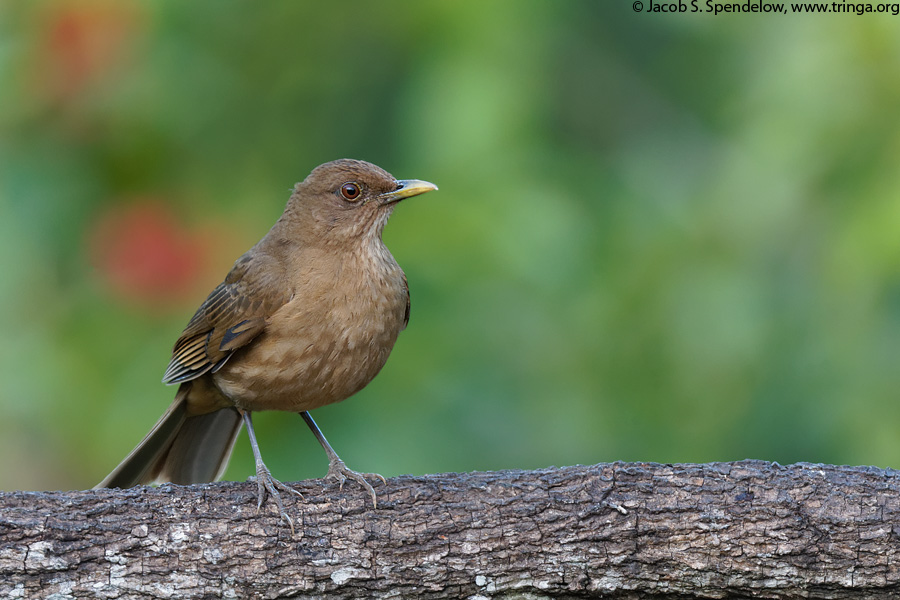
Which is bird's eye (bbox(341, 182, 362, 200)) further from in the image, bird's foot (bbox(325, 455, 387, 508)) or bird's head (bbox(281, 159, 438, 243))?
bird's foot (bbox(325, 455, 387, 508))

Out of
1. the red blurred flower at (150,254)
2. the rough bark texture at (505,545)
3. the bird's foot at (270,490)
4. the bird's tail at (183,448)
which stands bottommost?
the rough bark texture at (505,545)

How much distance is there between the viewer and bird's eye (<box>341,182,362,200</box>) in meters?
4.77

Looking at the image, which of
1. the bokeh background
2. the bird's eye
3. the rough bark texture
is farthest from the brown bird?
the bokeh background

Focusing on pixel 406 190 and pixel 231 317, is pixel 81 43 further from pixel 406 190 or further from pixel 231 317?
pixel 406 190

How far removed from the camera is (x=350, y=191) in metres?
4.77

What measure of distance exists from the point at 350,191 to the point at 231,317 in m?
0.69

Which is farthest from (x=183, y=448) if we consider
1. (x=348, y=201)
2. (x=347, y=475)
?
(x=348, y=201)

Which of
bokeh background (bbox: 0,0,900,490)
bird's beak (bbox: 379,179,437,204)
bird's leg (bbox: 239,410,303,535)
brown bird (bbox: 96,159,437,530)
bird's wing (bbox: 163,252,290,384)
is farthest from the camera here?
bokeh background (bbox: 0,0,900,490)

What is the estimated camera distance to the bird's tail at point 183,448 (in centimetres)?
493

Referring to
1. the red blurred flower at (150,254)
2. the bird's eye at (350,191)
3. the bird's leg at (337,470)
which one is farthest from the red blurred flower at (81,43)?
the bird's leg at (337,470)

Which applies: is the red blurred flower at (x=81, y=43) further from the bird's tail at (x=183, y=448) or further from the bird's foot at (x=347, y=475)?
the bird's foot at (x=347, y=475)

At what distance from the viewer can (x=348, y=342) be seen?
4402mm

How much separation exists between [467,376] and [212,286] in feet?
4.14

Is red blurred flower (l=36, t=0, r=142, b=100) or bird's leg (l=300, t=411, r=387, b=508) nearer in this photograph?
bird's leg (l=300, t=411, r=387, b=508)
